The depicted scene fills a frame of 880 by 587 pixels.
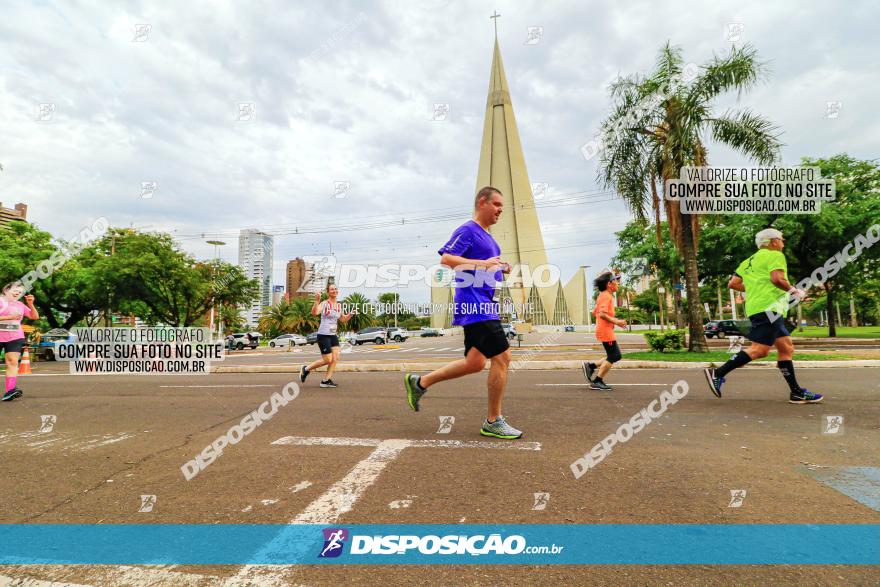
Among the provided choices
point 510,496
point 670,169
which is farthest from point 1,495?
point 670,169

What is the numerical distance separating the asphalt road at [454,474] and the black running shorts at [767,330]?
75cm

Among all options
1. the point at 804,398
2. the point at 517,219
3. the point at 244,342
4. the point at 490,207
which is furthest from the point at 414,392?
the point at 517,219

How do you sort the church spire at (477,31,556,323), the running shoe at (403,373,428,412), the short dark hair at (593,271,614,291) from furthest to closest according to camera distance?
the church spire at (477,31,556,323), the short dark hair at (593,271,614,291), the running shoe at (403,373,428,412)

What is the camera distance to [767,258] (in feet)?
17.0

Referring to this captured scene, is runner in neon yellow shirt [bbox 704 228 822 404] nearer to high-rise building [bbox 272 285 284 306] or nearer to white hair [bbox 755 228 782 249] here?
white hair [bbox 755 228 782 249]

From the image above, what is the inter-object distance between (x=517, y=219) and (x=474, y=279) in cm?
8864

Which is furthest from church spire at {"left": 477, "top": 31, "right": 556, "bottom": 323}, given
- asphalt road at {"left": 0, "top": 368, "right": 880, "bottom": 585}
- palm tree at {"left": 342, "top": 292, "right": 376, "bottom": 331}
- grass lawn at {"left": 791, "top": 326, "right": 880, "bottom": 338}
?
asphalt road at {"left": 0, "top": 368, "right": 880, "bottom": 585}

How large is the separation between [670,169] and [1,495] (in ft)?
46.0

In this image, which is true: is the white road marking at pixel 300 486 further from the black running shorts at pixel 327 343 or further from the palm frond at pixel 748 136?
the palm frond at pixel 748 136

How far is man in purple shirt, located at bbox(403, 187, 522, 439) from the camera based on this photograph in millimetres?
→ 3557

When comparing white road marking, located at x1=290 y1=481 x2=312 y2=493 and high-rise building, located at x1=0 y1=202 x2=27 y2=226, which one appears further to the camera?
high-rise building, located at x1=0 y1=202 x2=27 y2=226

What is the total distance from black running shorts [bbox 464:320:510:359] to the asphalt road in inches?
29.2

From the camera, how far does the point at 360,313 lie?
66.9 meters

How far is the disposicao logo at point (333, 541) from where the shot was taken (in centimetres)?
176
